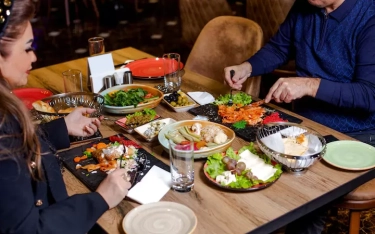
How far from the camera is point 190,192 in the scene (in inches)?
61.0

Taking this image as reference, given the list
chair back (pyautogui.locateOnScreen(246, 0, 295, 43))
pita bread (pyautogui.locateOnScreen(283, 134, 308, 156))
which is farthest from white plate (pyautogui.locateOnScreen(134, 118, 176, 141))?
chair back (pyautogui.locateOnScreen(246, 0, 295, 43))

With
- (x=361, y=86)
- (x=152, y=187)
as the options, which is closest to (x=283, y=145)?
(x=152, y=187)

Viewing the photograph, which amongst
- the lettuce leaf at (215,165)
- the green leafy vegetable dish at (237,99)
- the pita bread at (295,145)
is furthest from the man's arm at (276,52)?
the lettuce leaf at (215,165)

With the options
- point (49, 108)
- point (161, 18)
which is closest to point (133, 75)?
point (49, 108)

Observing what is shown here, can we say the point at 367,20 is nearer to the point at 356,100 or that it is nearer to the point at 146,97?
the point at 356,100

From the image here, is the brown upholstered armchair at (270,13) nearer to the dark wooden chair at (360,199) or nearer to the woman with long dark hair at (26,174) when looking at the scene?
the dark wooden chair at (360,199)

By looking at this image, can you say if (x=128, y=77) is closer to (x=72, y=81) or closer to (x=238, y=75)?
(x=72, y=81)

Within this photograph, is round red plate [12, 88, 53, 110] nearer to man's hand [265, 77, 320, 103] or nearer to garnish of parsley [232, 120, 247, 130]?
garnish of parsley [232, 120, 247, 130]

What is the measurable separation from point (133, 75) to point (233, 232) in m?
1.38

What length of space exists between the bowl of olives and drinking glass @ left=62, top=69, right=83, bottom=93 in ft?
1.41

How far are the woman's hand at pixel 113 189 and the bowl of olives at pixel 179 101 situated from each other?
680 millimetres

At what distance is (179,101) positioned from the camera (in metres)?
2.16

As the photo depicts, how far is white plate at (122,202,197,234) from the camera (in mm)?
1379

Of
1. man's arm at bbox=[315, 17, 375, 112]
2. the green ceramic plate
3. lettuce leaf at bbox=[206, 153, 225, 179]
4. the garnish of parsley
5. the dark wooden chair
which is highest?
man's arm at bbox=[315, 17, 375, 112]
